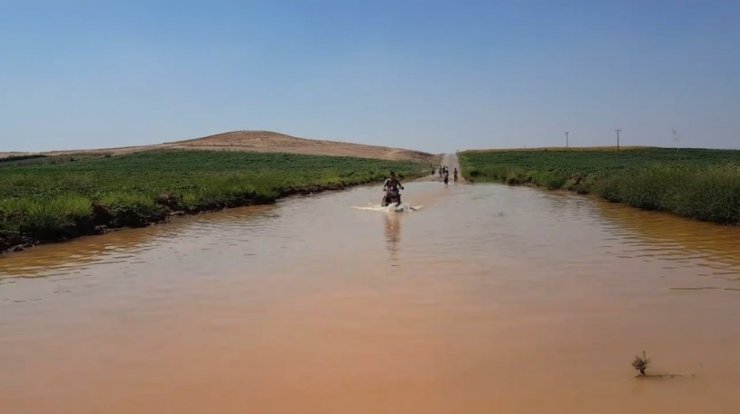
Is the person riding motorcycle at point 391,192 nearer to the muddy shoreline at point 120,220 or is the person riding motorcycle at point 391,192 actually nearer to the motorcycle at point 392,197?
the motorcycle at point 392,197

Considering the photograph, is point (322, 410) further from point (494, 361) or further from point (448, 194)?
point (448, 194)

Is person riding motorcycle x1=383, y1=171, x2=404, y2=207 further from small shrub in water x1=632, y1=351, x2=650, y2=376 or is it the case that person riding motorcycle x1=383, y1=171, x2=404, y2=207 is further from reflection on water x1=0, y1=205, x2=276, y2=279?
small shrub in water x1=632, y1=351, x2=650, y2=376

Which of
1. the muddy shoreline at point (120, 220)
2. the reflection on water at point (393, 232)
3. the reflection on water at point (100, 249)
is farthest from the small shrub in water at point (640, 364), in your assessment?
the muddy shoreline at point (120, 220)

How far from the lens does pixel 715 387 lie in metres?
5.83

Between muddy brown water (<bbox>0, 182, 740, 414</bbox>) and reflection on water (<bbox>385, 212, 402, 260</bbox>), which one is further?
reflection on water (<bbox>385, 212, 402, 260</bbox>)

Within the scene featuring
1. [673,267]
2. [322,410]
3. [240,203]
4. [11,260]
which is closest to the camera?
[322,410]

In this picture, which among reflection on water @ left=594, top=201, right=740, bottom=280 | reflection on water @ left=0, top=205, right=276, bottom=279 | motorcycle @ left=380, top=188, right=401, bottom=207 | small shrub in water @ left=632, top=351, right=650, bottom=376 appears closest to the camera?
small shrub in water @ left=632, top=351, right=650, bottom=376

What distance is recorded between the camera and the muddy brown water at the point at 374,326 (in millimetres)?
5879

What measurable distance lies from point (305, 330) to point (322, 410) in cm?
246

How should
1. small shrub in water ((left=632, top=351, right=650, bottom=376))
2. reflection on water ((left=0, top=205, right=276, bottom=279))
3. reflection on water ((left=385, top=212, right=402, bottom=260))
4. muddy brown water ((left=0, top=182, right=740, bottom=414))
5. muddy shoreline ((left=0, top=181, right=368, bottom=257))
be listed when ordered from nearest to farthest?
1. muddy brown water ((left=0, top=182, right=740, bottom=414))
2. small shrub in water ((left=632, top=351, right=650, bottom=376))
3. reflection on water ((left=0, top=205, right=276, bottom=279))
4. reflection on water ((left=385, top=212, right=402, bottom=260))
5. muddy shoreline ((left=0, top=181, right=368, bottom=257))

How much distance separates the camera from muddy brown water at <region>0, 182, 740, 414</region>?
19.3ft

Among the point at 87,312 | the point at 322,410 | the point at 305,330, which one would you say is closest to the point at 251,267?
the point at 87,312

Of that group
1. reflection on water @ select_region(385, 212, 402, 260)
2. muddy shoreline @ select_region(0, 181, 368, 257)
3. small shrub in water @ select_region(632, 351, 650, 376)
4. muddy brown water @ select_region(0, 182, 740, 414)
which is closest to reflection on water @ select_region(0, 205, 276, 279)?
muddy brown water @ select_region(0, 182, 740, 414)

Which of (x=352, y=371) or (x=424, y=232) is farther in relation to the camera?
(x=424, y=232)
